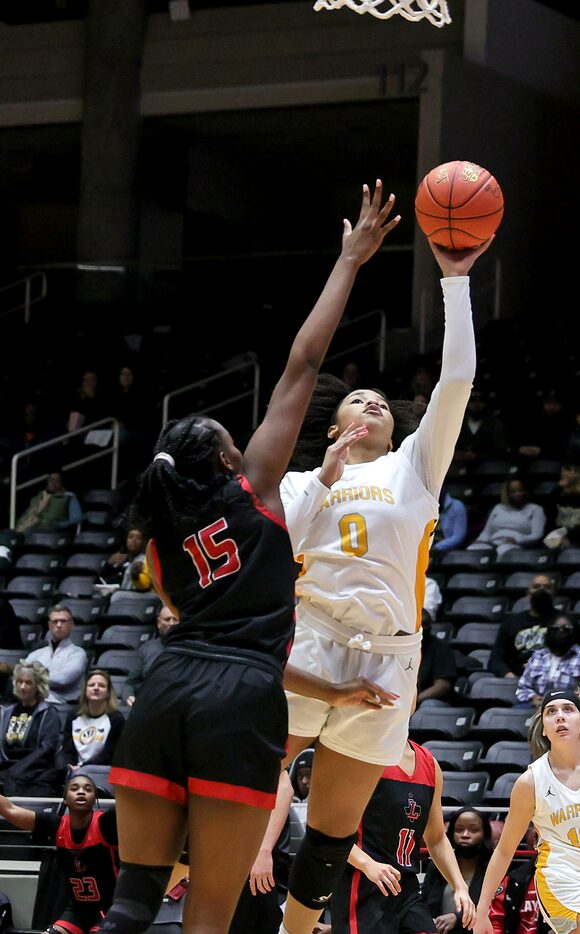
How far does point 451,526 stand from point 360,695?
8.03 metres

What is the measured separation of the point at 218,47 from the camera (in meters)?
18.8

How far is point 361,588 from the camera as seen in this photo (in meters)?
4.35

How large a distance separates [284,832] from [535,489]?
5.72 meters

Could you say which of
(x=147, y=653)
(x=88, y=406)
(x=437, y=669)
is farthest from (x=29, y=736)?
(x=88, y=406)

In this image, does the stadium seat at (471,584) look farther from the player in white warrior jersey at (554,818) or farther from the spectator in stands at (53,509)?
the player in white warrior jersey at (554,818)

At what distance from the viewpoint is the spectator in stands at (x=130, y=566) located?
11.8 meters

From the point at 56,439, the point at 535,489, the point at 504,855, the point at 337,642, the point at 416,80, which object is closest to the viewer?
the point at 337,642

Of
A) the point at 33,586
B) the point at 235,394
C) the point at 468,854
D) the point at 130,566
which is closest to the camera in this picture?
the point at 468,854

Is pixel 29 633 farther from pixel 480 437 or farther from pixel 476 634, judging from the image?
pixel 480 437

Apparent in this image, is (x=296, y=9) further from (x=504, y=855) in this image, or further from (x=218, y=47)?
(x=504, y=855)

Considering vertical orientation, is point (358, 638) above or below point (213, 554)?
below

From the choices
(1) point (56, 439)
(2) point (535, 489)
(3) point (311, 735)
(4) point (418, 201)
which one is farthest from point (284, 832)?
(1) point (56, 439)

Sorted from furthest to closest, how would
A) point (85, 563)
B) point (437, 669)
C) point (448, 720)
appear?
point (85, 563) < point (437, 669) < point (448, 720)

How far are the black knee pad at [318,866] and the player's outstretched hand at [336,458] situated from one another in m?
1.09
